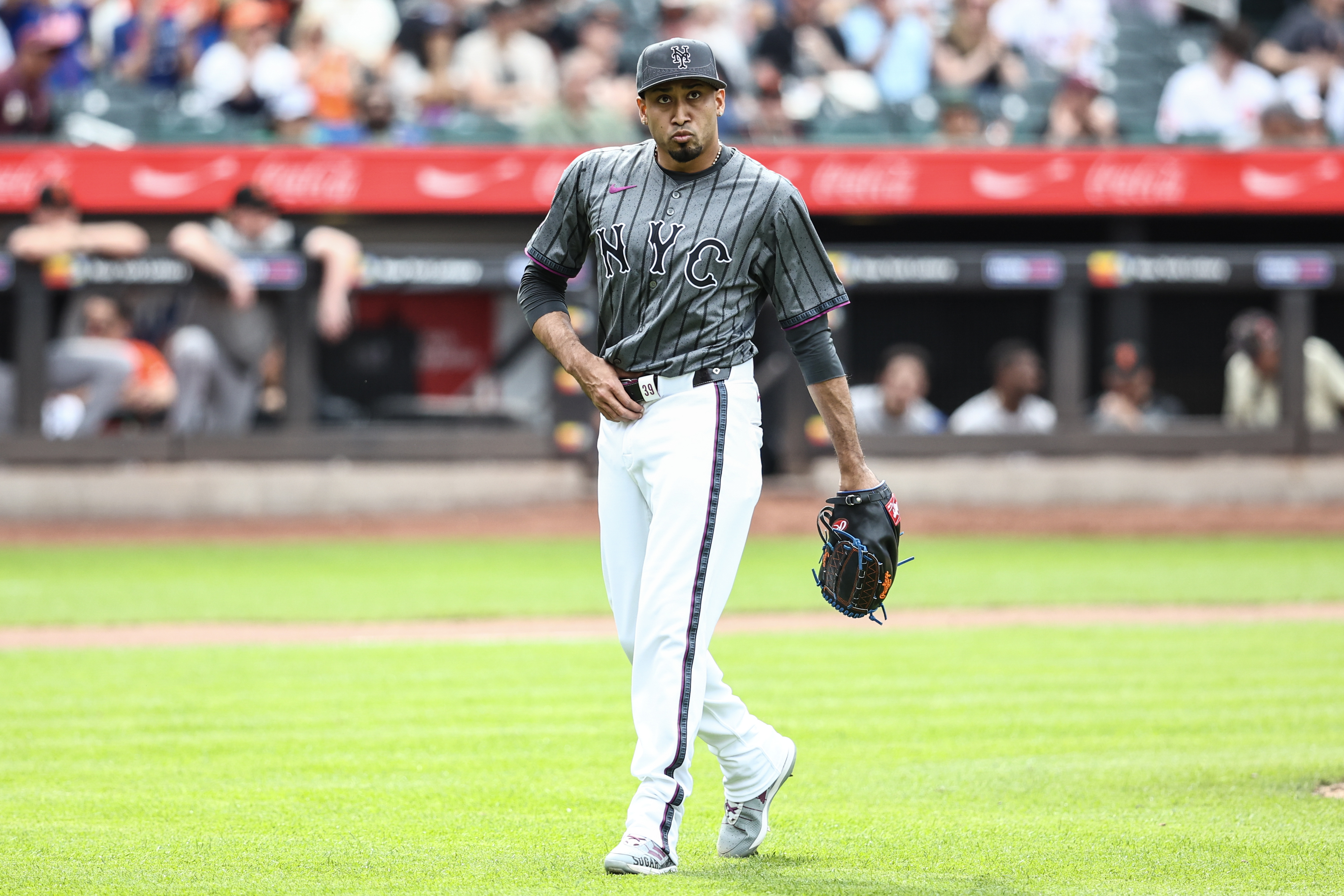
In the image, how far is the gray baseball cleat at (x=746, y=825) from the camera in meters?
4.15

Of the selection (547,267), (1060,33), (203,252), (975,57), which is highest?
(1060,33)

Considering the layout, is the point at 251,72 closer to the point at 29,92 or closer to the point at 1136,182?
the point at 29,92

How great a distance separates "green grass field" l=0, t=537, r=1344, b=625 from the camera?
9.85m

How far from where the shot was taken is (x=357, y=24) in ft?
52.7

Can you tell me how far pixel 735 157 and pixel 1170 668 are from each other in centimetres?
436

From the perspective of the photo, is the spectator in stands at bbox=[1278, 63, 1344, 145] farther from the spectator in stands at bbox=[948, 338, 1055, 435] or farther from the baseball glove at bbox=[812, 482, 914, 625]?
the baseball glove at bbox=[812, 482, 914, 625]

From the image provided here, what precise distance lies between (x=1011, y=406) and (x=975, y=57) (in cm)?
386

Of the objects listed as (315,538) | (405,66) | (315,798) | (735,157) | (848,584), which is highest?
(405,66)

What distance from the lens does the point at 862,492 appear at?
13.6ft

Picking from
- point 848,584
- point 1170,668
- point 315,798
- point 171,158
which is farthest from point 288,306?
point 848,584

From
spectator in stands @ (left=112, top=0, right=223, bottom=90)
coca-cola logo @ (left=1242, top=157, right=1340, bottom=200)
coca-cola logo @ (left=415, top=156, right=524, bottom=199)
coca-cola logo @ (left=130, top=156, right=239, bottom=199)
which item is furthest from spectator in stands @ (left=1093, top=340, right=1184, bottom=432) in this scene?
spectator in stands @ (left=112, top=0, right=223, bottom=90)

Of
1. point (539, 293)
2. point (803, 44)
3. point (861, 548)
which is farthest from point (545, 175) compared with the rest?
point (861, 548)

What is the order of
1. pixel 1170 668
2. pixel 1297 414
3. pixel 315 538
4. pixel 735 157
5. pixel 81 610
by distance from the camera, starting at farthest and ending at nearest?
pixel 1297 414, pixel 315 538, pixel 81 610, pixel 1170 668, pixel 735 157

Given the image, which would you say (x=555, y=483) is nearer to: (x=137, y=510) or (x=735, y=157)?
(x=137, y=510)
